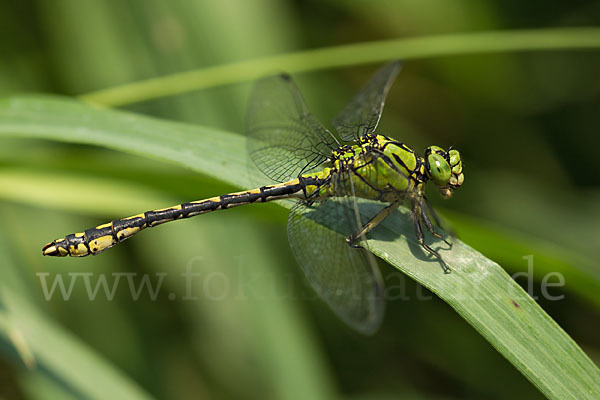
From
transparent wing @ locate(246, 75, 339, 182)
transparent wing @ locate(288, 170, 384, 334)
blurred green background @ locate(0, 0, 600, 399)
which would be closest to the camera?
transparent wing @ locate(288, 170, 384, 334)

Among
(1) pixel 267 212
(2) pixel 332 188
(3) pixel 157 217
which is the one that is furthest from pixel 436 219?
(3) pixel 157 217

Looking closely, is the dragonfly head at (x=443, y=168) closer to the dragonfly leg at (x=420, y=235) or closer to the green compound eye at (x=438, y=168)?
the green compound eye at (x=438, y=168)

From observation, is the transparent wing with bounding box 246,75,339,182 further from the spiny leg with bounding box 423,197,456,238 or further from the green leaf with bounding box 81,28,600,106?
the spiny leg with bounding box 423,197,456,238

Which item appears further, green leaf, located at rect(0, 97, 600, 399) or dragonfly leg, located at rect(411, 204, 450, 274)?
dragonfly leg, located at rect(411, 204, 450, 274)

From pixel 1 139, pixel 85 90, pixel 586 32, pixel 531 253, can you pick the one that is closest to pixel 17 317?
pixel 1 139

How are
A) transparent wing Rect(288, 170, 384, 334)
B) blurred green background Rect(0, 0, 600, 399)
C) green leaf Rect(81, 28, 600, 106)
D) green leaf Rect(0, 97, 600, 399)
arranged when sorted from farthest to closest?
blurred green background Rect(0, 0, 600, 399) < green leaf Rect(81, 28, 600, 106) < transparent wing Rect(288, 170, 384, 334) < green leaf Rect(0, 97, 600, 399)

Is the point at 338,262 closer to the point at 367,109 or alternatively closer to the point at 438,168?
the point at 438,168

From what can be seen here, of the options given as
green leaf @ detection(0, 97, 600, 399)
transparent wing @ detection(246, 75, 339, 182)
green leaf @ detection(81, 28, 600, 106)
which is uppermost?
green leaf @ detection(81, 28, 600, 106)

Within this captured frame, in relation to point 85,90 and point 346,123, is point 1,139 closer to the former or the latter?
point 85,90

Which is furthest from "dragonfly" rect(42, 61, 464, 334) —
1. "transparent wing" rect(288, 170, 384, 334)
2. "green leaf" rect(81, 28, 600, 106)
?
"green leaf" rect(81, 28, 600, 106)
